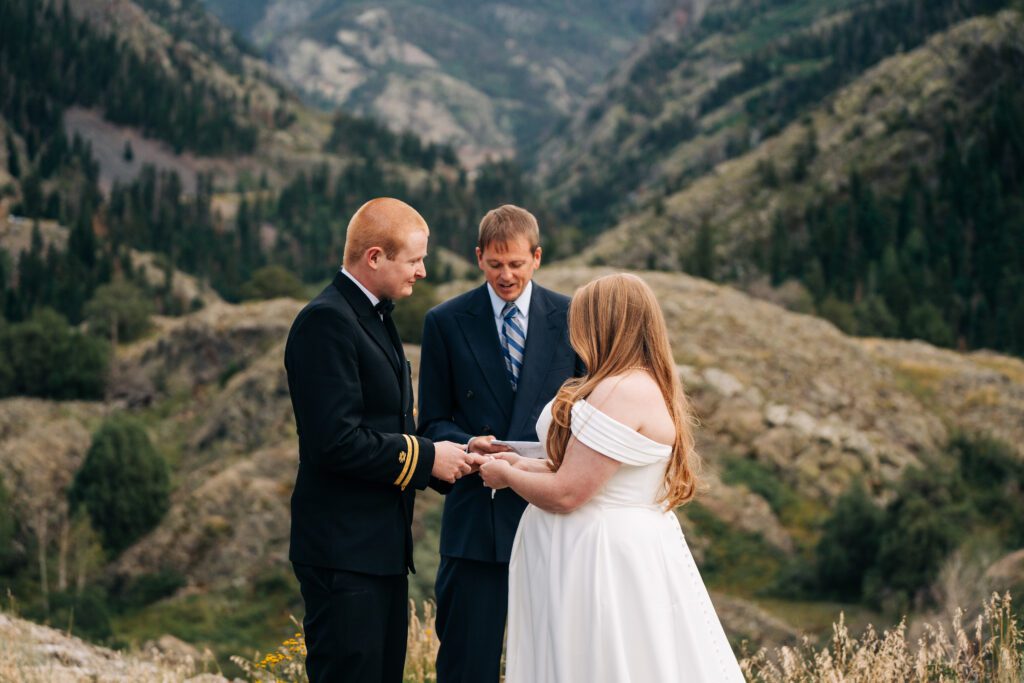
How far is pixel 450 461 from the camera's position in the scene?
4.93 meters

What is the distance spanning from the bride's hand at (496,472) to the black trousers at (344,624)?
0.70 meters

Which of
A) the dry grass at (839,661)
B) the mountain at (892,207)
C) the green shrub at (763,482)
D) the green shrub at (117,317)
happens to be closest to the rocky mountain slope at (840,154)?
the mountain at (892,207)

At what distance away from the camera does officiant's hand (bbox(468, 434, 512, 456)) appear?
5.21m

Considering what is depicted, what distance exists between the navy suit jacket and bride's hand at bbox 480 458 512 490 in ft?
1.73

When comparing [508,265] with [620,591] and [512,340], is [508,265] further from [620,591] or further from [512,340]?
[620,591]

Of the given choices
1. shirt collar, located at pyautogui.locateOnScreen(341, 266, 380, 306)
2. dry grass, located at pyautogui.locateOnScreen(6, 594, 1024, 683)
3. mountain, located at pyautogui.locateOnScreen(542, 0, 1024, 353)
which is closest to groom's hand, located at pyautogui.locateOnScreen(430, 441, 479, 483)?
shirt collar, located at pyautogui.locateOnScreen(341, 266, 380, 306)

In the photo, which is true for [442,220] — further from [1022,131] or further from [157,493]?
[157,493]

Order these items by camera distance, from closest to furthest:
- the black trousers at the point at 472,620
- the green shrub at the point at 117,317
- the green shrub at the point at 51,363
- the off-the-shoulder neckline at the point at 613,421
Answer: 1. the off-the-shoulder neckline at the point at 613,421
2. the black trousers at the point at 472,620
3. the green shrub at the point at 51,363
4. the green shrub at the point at 117,317

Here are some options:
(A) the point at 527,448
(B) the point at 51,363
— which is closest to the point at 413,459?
(A) the point at 527,448

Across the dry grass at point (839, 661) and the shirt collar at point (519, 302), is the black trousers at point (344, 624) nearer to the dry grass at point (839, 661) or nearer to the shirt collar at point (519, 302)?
the dry grass at point (839, 661)

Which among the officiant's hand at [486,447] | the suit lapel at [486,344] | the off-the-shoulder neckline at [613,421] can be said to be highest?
the suit lapel at [486,344]

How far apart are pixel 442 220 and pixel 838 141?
193ft

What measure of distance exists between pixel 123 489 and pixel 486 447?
103 ft

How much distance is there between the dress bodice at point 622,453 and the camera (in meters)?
4.42
